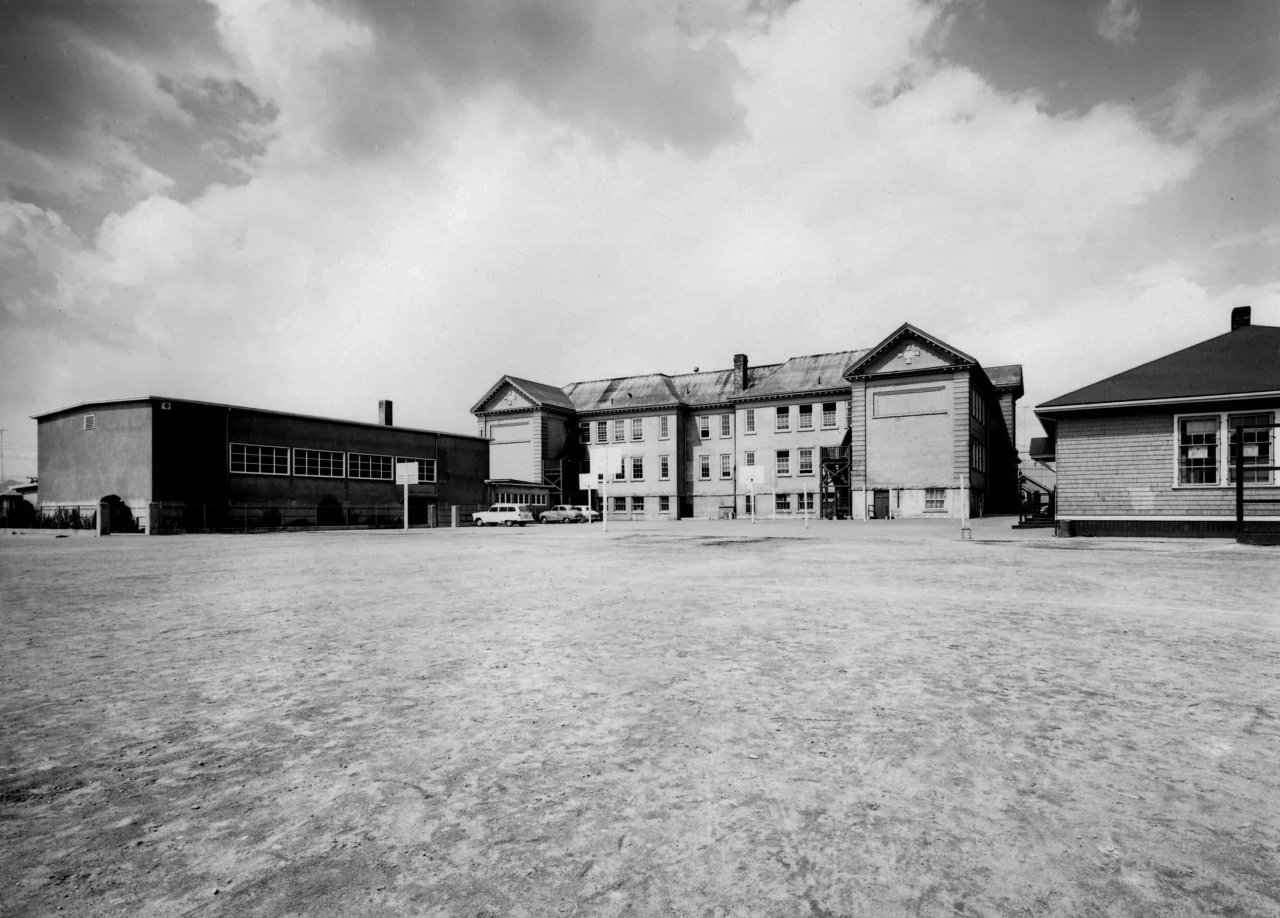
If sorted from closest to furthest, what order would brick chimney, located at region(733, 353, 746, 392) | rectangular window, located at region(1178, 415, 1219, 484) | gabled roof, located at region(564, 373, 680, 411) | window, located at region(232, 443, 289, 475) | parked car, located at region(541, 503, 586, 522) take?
1. rectangular window, located at region(1178, 415, 1219, 484)
2. window, located at region(232, 443, 289, 475)
3. parked car, located at region(541, 503, 586, 522)
4. brick chimney, located at region(733, 353, 746, 392)
5. gabled roof, located at region(564, 373, 680, 411)

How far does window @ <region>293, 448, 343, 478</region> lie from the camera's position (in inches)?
1546

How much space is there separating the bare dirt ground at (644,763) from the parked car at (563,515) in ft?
135

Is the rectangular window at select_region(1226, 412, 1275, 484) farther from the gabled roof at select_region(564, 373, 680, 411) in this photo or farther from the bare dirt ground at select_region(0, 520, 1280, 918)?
the gabled roof at select_region(564, 373, 680, 411)

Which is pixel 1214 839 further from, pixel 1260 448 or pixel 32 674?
pixel 1260 448

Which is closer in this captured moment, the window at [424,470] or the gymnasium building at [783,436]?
the gymnasium building at [783,436]

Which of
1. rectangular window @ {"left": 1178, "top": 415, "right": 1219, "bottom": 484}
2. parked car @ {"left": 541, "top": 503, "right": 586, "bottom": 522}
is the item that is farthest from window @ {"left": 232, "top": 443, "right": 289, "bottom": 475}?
rectangular window @ {"left": 1178, "top": 415, "right": 1219, "bottom": 484}

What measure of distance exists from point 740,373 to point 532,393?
56.2ft

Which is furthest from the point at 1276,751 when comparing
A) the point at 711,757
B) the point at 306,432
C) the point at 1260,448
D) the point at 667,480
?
the point at 667,480

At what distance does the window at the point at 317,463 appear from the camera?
1546 inches

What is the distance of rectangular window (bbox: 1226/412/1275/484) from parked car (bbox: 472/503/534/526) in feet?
112

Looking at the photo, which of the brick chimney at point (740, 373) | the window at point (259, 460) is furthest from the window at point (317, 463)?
the brick chimney at point (740, 373)

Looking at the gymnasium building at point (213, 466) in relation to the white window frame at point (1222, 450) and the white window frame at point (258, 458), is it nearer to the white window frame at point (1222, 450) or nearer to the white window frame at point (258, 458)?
the white window frame at point (258, 458)

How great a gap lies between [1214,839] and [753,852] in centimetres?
182

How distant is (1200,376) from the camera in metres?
21.1
